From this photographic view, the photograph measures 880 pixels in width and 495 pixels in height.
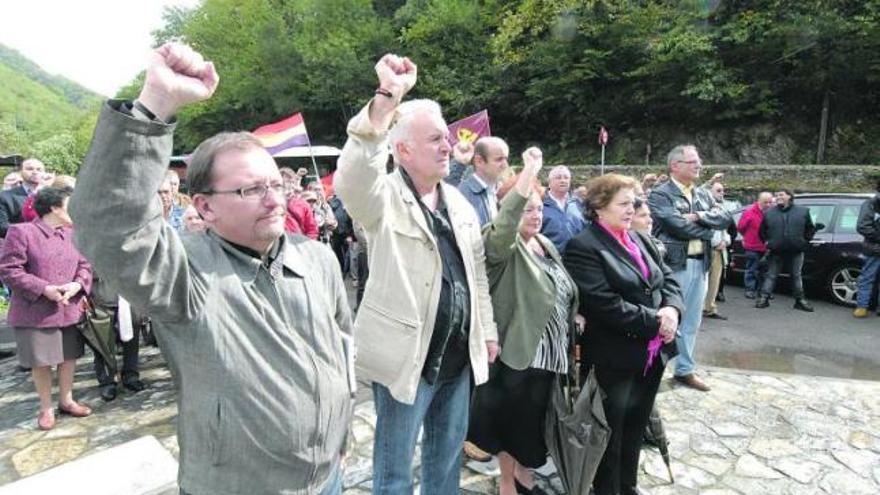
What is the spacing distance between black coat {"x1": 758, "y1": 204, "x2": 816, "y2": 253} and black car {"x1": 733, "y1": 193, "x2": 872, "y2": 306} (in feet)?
1.29

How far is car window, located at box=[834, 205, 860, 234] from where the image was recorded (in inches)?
337

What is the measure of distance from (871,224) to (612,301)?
7.02 metres

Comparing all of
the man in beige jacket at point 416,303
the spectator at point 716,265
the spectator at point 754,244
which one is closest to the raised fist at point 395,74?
the man in beige jacket at point 416,303

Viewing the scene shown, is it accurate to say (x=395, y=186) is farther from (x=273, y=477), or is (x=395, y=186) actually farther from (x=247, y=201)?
(x=273, y=477)

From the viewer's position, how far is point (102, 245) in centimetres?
111

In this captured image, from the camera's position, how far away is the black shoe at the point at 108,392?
4.89 meters

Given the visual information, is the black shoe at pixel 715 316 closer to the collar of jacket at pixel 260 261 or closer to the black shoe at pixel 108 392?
the black shoe at pixel 108 392

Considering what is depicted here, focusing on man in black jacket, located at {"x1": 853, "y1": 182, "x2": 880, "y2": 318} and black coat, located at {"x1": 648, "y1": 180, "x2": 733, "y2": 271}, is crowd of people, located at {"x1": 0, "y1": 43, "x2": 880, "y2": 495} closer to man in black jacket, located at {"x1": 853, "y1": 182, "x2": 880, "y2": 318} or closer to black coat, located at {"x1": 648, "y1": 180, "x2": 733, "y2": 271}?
black coat, located at {"x1": 648, "y1": 180, "x2": 733, "y2": 271}

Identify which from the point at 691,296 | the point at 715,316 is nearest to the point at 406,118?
the point at 691,296

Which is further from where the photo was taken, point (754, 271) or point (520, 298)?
point (754, 271)

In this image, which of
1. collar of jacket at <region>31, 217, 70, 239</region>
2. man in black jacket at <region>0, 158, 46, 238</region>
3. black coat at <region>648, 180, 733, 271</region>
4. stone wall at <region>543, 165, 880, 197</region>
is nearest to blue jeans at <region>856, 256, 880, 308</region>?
black coat at <region>648, 180, 733, 271</region>

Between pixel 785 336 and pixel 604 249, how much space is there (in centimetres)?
542

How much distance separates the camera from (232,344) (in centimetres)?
142

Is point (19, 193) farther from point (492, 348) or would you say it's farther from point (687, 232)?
point (687, 232)
